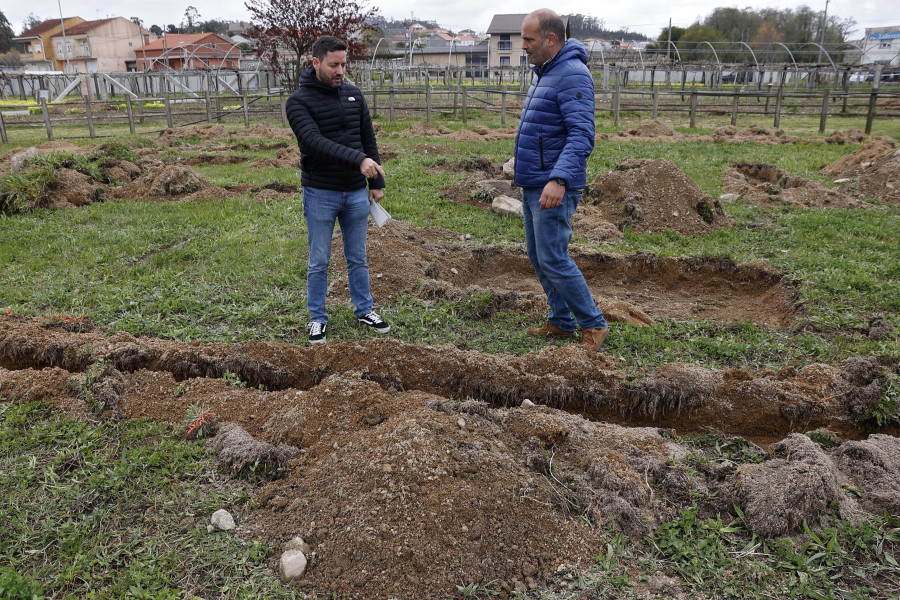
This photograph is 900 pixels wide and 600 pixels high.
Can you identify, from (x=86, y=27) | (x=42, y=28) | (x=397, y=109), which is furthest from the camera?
(x=42, y=28)

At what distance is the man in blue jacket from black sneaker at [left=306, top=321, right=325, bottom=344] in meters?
1.69

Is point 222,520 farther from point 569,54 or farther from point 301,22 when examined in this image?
point 301,22

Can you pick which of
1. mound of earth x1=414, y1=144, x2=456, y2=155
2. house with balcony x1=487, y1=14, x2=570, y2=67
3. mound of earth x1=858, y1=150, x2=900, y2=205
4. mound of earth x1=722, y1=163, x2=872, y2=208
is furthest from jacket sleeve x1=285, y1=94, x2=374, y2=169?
house with balcony x1=487, y1=14, x2=570, y2=67

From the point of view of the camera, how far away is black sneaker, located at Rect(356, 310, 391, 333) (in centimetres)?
477

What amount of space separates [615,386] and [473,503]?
1664 millimetres

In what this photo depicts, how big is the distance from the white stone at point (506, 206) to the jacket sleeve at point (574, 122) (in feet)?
13.2

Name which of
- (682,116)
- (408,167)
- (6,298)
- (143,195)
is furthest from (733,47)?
(6,298)

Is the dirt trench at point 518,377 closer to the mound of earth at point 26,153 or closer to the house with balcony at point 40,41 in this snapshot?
the mound of earth at point 26,153

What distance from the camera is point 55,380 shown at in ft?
12.1

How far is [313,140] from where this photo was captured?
4.17m

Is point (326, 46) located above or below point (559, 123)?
above

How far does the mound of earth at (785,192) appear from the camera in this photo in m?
8.43

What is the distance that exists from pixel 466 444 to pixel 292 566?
93cm

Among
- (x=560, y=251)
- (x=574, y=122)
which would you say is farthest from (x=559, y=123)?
(x=560, y=251)
